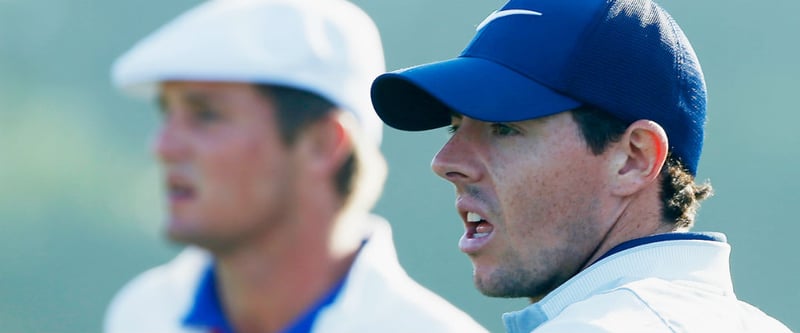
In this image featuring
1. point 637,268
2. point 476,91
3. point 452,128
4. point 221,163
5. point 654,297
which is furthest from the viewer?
point 452,128

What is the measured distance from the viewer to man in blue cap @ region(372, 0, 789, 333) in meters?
2.01

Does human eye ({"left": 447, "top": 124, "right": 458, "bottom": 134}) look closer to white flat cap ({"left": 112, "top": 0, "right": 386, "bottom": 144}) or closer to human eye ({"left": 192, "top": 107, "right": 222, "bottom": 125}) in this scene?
white flat cap ({"left": 112, "top": 0, "right": 386, "bottom": 144})

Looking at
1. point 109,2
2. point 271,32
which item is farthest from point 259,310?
point 109,2

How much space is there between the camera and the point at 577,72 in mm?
2008

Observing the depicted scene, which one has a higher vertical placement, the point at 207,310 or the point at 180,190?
the point at 180,190

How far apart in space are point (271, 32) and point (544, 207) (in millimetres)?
858

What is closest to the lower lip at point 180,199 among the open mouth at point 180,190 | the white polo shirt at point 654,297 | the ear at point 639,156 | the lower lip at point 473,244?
the open mouth at point 180,190

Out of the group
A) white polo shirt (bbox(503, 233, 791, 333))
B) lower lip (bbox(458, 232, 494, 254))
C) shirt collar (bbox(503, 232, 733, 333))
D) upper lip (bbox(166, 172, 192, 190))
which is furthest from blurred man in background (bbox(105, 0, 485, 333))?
lower lip (bbox(458, 232, 494, 254))

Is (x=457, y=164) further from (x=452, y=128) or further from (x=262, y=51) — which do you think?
(x=262, y=51)

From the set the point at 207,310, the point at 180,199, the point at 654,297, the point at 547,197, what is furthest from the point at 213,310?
the point at 547,197

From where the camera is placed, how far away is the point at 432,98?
220cm

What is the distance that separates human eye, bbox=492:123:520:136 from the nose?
55 mm

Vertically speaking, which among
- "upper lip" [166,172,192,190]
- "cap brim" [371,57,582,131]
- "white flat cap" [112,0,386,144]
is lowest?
"cap brim" [371,57,582,131]

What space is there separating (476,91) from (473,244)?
267mm
